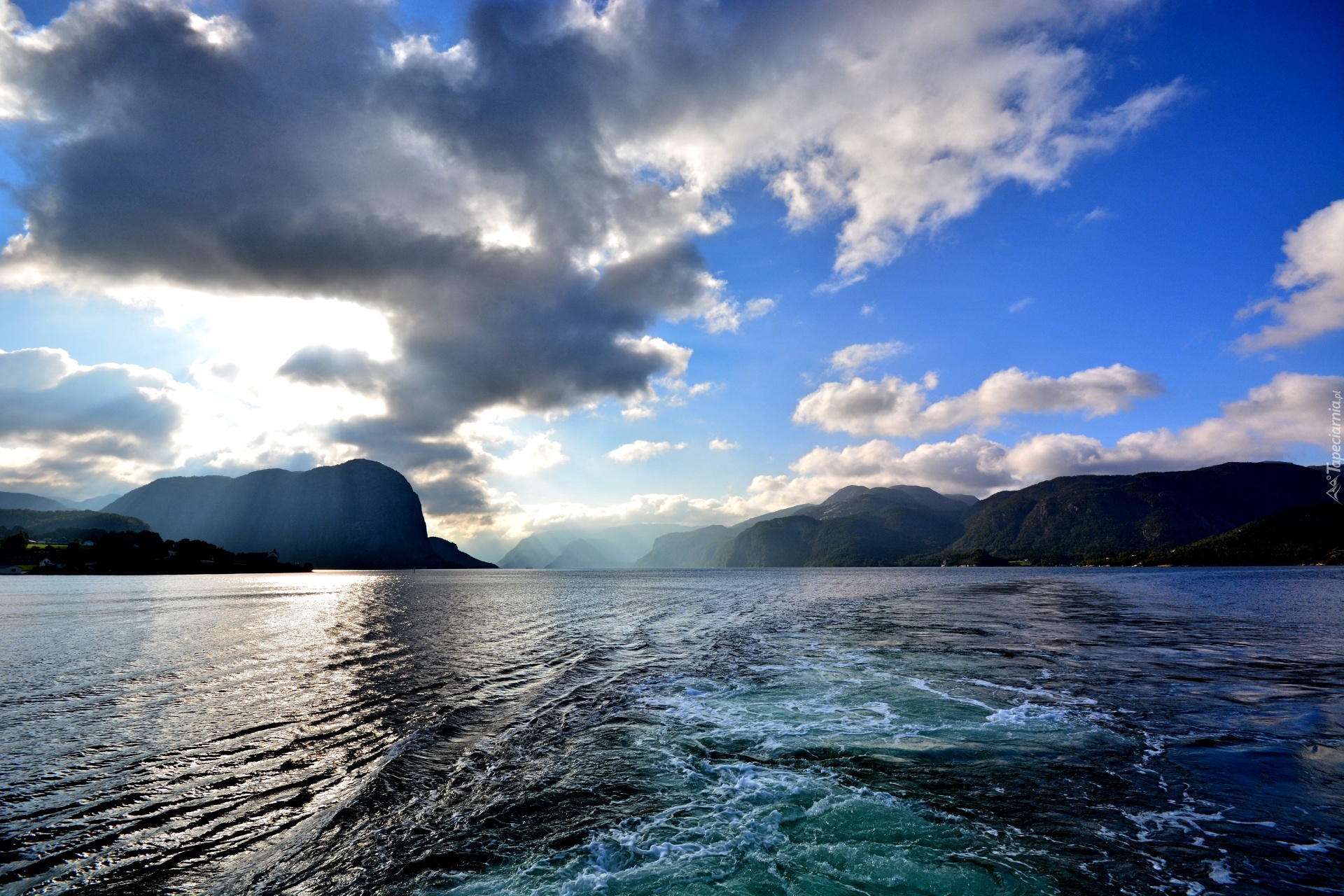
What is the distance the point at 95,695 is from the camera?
26.2 metres

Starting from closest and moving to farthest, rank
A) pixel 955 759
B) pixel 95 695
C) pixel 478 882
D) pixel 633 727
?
pixel 478 882
pixel 955 759
pixel 633 727
pixel 95 695

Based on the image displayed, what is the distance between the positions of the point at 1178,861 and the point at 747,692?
17807mm

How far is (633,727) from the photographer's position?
22.0 metres

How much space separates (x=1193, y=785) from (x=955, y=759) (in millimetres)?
6011

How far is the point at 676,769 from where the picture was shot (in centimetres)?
1764

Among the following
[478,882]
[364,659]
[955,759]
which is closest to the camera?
[478,882]

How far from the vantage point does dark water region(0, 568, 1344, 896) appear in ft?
38.4

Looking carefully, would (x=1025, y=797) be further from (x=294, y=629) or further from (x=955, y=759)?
(x=294, y=629)

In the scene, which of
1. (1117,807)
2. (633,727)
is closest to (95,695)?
(633,727)

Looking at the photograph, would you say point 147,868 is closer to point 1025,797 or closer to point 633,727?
point 633,727

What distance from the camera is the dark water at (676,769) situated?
1170 cm

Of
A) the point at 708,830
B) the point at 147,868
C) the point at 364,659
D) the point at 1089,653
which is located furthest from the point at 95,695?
the point at 1089,653

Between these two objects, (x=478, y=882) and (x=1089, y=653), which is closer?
(x=478, y=882)

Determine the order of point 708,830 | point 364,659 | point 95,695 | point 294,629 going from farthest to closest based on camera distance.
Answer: point 294,629
point 364,659
point 95,695
point 708,830
